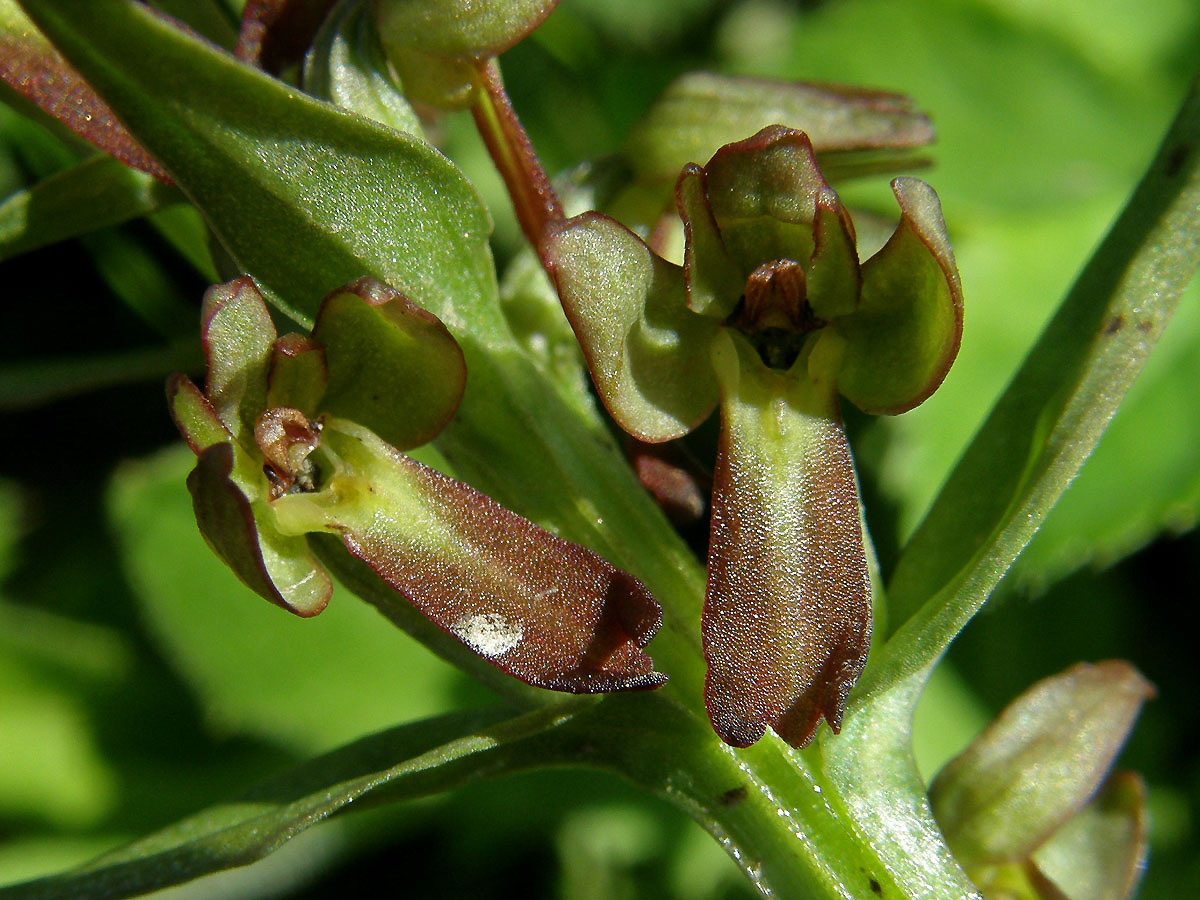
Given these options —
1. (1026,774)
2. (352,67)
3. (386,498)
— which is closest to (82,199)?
(352,67)

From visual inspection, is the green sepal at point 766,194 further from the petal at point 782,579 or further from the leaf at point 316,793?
the leaf at point 316,793

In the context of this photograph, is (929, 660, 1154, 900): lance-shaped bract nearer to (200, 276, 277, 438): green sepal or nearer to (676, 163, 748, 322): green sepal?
(676, 163, 748, 322): green sepal

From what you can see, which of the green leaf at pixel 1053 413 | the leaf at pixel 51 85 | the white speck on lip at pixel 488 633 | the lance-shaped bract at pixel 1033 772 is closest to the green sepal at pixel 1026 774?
the lance-shaped bract at pixel 1033 772

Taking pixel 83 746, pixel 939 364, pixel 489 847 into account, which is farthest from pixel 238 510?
pixel 83 746

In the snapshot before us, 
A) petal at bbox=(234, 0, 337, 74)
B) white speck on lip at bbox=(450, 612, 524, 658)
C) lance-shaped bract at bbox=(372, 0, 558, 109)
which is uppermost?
lance-shaped bract at bbox=(372, 0, 558, 109)

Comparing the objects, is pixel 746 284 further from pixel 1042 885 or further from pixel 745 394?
pixel 1042 885

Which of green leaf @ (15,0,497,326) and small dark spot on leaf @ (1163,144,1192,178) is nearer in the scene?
green leaf @ (15,0,497,326)

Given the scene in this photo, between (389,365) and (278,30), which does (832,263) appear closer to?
(389,365)

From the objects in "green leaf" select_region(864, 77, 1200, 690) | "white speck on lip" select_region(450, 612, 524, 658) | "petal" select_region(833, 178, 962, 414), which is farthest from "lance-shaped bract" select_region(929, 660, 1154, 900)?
"white speck on lip" select_region(450, 612, 524, 658)
